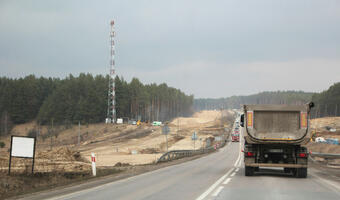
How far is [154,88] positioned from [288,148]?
516 feet

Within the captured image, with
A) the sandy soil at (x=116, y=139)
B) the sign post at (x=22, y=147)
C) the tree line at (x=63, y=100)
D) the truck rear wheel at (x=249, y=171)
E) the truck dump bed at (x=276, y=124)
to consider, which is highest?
the tree line at (x=63, y=100)

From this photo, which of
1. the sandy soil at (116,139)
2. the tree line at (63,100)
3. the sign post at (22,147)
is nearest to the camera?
the sign post at (22,147)

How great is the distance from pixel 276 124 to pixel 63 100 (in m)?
118

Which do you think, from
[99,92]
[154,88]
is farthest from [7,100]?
[154,88]

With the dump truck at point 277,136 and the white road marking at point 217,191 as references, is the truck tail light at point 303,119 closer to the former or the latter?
the dump truck at point 277,136

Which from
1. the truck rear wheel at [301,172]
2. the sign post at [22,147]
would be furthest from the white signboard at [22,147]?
the truck rear wheel at [301,172]

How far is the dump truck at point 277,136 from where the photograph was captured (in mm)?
18281

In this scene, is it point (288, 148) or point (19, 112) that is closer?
point (288, 148)

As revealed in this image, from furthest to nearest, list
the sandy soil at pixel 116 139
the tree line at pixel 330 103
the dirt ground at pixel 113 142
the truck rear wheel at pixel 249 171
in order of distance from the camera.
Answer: the tree line at pixel 330 103
the sandy soil at pixel 116 139
the dirt ground at pixel 113 142
the truck rear wheel at pixel 249 171

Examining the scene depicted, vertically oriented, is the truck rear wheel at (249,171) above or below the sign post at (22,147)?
below

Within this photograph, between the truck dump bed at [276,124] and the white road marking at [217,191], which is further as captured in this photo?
the truck dump bed at [276,124]

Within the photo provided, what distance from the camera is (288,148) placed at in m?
18.6

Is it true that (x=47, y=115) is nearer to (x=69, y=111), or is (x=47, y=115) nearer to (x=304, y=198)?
(x=69, y=111)

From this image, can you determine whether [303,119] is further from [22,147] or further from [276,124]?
[22,147]
